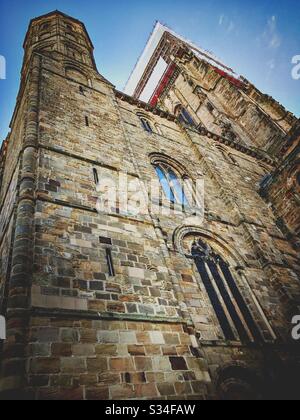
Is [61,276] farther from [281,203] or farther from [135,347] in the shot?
[281,203]

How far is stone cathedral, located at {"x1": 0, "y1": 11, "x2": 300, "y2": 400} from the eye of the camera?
4.11 metres

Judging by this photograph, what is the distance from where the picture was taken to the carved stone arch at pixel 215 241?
28.4 feet

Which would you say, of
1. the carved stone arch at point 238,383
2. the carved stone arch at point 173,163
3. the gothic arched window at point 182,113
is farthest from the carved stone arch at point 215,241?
the gothic arched window at point 182,113

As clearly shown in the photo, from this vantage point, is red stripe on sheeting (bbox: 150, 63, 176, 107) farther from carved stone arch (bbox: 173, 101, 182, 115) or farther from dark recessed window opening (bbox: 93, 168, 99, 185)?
dark recessed window opening (bbox: 93, 168, 99, 185)

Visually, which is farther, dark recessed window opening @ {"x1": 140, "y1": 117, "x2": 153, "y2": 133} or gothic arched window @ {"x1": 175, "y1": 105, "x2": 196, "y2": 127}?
gothic arched window @ {"x1": 175, "y1": 105, "x2": 196, "y2": 127}

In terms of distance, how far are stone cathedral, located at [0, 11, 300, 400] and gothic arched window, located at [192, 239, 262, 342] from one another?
1.4 inches

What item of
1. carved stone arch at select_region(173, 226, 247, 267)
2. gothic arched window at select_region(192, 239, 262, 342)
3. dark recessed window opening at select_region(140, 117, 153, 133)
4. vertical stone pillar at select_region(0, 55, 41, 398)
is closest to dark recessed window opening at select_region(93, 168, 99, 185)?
vertical stone pillar at select_region(0, 55, 41, 398)

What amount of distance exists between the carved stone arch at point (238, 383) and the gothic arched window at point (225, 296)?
74 centimetres

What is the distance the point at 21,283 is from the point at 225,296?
17.2 ft

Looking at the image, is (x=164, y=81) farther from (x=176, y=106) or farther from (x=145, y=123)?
(x=145, y=123)

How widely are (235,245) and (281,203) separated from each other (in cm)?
467

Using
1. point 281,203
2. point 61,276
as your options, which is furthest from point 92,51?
point 61,276

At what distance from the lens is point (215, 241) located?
9.16m
